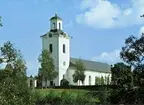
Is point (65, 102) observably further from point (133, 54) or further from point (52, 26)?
point (52, 26)

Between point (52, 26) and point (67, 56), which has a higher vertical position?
point (52, 26)

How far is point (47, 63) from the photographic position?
107812 mm

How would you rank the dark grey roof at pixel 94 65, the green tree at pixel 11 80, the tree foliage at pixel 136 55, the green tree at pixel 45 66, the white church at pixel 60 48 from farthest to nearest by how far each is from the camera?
1. the dark grey roof at pixel 94 65
2. the white church at pixel 60 48
3. the green tree at pixel 45 66
4. the tree foliage at pixel 136 55
5. the green tree at pixel 11 80

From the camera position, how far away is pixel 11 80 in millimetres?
12305

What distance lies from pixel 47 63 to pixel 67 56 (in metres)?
32.3

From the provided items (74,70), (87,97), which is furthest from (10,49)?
(74,70)

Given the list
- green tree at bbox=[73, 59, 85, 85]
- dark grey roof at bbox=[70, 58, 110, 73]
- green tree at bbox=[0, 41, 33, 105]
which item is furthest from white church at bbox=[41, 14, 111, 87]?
green tree at bbox=[0, 41, 33, 105]

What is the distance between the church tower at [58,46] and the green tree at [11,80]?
121m

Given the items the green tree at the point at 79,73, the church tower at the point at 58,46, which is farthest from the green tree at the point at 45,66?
the church tower at the point at 58,46

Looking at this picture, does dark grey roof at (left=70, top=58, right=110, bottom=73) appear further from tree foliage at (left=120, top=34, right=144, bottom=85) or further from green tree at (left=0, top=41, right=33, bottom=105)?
green tree at (left=0, top=41, right=33, bottom=105)

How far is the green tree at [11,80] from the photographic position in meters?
11.3

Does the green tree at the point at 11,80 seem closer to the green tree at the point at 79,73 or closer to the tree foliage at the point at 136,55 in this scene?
the tree foliage at the point at 136,55

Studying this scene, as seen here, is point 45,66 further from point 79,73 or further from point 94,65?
point 94,65

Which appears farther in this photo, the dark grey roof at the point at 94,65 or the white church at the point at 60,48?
the dark grey roof at the point at 94,65
